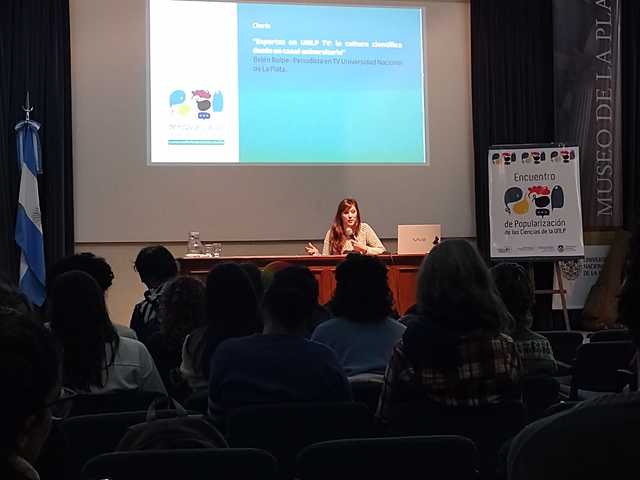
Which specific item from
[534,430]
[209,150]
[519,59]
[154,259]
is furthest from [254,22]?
[534,430]

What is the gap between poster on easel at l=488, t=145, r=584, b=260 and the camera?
23.9 feet

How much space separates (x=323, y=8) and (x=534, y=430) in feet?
22.3

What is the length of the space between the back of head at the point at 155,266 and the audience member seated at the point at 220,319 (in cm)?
118

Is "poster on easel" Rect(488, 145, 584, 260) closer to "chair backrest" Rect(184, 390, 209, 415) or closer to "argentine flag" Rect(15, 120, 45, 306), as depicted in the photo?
"argentine flag" Rect(15, 120, 45, 306)

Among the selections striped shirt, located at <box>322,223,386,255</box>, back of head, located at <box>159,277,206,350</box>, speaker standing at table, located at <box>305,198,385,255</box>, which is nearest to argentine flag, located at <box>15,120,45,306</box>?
speaker standing at table, located at <box>305,198,385,255</box>

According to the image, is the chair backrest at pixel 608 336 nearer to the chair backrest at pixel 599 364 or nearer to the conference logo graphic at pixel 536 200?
the chair backrest at pixel 599 364

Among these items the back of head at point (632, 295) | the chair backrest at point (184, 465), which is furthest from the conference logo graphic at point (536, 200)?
the back of head at point (632, 295)

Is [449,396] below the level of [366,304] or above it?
below

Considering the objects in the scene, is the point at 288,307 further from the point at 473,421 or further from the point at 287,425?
the point at 473,421

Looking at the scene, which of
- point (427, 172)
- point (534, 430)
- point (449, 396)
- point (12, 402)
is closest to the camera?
point (12, 402)

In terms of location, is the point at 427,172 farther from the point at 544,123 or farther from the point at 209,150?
the point at 209,150

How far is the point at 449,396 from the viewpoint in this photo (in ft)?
7.12

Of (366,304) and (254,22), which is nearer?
(366,304)

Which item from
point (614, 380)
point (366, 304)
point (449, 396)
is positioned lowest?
point (614, 380)
